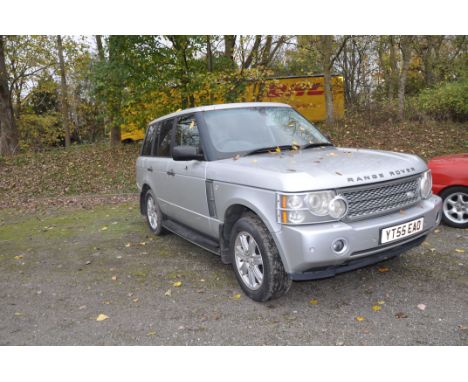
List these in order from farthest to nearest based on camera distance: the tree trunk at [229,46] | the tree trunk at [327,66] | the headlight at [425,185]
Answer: the tree trunk at [229,46] < the tree trunk at [327,66] < the headlight at [425,185]

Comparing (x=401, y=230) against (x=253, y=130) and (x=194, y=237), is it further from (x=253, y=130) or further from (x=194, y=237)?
(x=194, y=237)

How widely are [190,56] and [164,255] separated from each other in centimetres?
998

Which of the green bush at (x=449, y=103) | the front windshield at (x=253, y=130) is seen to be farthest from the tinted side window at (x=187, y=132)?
the green bush at (x=449, y=103)

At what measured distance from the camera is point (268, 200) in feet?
11.3

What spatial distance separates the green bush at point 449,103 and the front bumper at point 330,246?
40.3 ft

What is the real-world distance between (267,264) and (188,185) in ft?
5.63

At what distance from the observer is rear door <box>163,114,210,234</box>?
179 inches

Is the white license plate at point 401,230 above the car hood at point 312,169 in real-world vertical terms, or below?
below

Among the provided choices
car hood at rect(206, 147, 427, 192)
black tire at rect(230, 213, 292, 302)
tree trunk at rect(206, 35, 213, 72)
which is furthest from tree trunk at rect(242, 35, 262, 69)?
black tire at rect(230, 213, 292, 302)

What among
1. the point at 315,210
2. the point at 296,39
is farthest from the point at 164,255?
the point at 296,39

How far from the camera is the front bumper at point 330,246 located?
3.14 m

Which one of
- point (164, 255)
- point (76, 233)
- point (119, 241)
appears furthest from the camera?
point (76, 233)

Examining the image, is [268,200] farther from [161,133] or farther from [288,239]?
[161,133]

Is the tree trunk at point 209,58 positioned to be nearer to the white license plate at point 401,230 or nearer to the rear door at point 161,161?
the rear door at point 161,161
